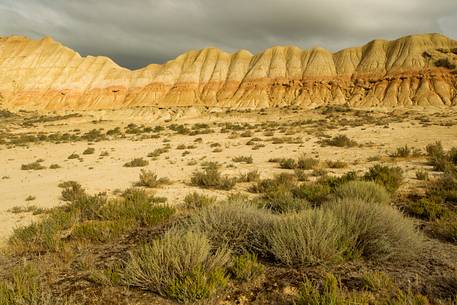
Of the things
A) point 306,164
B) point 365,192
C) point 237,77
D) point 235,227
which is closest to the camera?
point 235,227

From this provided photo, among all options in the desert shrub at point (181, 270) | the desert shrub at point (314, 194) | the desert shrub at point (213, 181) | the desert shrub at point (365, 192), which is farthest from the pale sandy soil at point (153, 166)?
the desert shrub at point (181, 270)

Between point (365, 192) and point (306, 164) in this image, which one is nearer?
point (365, 192)

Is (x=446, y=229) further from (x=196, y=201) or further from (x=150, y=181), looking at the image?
(x=150, y=181)

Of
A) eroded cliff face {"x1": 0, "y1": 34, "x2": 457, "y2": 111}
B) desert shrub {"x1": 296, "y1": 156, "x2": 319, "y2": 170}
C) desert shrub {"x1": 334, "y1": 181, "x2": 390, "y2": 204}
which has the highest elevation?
eroded cliff face {"x1": 0, "y1": 34, "x2": 457, "y2": 111}

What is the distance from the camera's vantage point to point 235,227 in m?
4.57

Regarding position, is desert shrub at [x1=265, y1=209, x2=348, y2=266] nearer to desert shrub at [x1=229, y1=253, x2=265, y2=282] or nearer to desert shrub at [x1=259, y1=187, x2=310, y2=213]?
desert shrub at [x1=229, y1=253, x2=265, y2=282]

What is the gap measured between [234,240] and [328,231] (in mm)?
1240

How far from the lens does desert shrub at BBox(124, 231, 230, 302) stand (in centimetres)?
337

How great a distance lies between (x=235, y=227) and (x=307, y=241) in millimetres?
1017

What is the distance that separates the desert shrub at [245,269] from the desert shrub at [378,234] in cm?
118

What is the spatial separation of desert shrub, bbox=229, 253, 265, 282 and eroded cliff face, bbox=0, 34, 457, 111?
67.5 m

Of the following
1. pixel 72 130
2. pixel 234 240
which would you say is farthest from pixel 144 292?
pixel 72 130

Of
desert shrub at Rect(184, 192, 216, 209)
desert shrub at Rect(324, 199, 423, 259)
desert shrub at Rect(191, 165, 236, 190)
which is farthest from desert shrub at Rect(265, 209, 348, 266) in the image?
desert shrub at Rect(191, 165, 236, 190)

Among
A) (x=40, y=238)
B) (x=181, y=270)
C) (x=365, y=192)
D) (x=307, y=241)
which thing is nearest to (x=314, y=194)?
(x=365, y=192)
